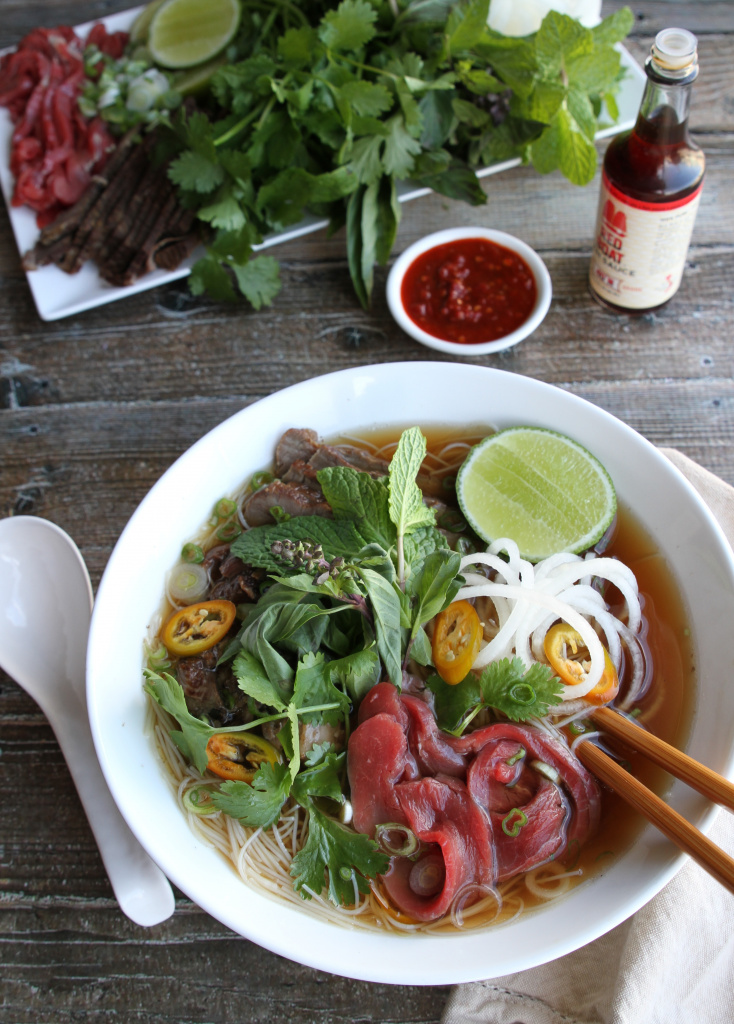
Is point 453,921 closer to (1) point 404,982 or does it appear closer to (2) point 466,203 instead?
(1) point 404,982

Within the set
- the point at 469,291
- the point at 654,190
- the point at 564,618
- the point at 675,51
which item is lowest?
the point at 564,618

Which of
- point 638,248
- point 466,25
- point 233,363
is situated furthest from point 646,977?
point 466,25

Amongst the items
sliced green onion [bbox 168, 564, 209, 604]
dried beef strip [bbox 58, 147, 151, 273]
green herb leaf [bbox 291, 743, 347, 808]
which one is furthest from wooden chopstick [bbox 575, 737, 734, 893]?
dried beef strip [bbox 58, 147, 151, 273]

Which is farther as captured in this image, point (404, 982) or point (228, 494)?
point (228, 494)

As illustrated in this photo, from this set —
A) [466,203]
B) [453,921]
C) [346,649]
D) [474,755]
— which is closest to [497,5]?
[466,203]

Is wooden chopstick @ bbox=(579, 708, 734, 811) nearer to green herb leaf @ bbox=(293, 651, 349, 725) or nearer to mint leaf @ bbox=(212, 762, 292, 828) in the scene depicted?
green herb leaf @ bbox=(293, 651, 349, 725)

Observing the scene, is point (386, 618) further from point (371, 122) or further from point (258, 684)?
point (371, 122)
